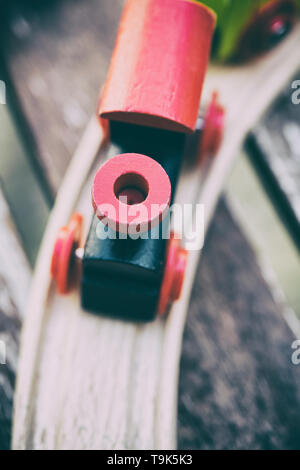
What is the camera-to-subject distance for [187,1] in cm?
36

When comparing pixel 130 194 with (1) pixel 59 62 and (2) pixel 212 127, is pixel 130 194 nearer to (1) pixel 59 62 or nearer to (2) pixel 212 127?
(2) pixel 212 127

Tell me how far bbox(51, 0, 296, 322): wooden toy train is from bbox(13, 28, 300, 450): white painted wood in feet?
0.13

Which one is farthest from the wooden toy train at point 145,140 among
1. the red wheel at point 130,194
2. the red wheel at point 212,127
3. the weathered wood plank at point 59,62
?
the weathered wood plank at point 59,62

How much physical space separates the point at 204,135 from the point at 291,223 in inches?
7.9

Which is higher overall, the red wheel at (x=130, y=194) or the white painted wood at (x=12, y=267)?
the white painted wood at (x=12, y=267)

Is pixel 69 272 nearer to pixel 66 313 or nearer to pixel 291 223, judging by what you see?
pixel 66 313

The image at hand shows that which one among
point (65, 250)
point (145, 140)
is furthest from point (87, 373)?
point (145, 140)

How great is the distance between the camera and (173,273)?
39cm

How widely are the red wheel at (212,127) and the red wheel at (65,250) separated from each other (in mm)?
184

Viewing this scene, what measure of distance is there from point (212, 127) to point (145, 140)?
0.48 feet

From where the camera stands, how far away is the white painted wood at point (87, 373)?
382 millimetres

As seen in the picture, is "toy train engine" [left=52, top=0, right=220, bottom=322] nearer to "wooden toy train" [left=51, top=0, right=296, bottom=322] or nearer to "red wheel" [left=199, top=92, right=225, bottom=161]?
"wooden toy train" [left=51, top=0, right=296, bottom=322]

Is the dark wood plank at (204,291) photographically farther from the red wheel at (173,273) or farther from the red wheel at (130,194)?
the red wheel at (130,194)

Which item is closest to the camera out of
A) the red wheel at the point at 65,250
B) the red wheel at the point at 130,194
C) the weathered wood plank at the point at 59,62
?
the red wheel at the point at 130,194
